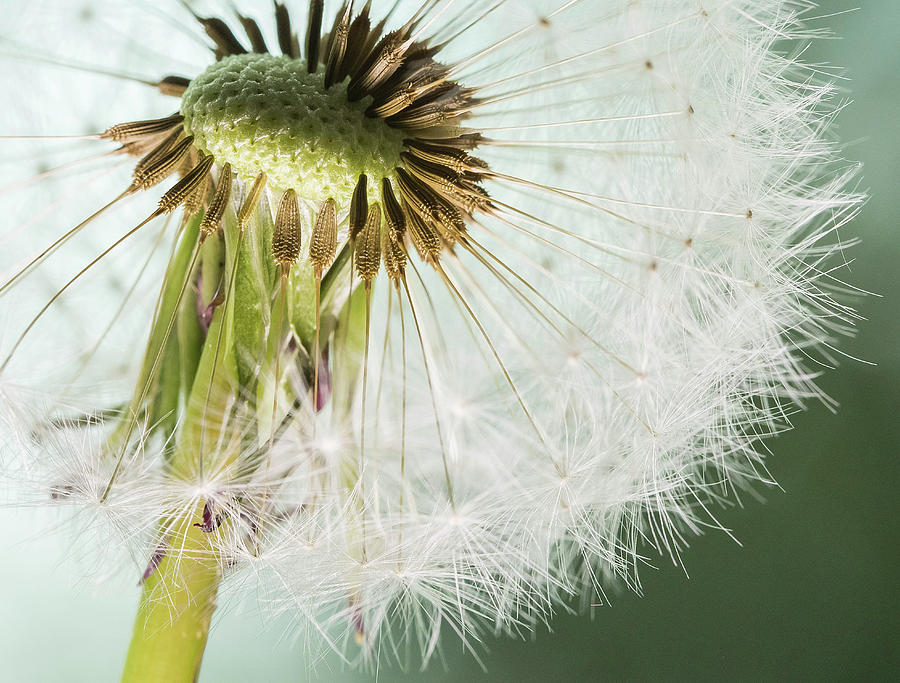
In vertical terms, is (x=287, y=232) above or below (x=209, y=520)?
above

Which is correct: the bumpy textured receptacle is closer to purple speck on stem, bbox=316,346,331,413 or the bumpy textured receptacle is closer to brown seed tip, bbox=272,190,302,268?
brown seed tip, bbox=272,190,302,268

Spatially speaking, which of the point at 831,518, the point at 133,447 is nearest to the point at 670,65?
the point at 133,447

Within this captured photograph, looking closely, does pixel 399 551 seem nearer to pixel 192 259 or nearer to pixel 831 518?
pixel 192 259

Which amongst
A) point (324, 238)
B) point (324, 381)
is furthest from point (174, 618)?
point (324, 238)

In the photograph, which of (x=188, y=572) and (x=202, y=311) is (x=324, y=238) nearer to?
(x=202, y=311)

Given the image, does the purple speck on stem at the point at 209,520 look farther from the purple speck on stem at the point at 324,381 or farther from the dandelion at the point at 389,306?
the purple speck on stem at the point at 324,381

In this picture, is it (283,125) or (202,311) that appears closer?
(283,125)
